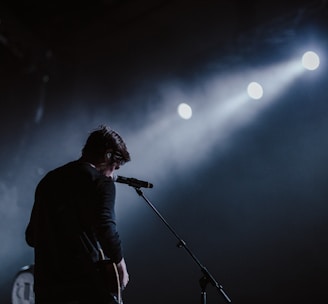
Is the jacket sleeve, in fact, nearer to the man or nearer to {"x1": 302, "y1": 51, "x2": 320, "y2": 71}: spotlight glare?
the man

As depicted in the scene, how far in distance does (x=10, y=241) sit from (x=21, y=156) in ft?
3.60

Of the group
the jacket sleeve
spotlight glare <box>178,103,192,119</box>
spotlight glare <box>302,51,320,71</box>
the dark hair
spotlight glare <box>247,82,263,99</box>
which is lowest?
the jacket sleeve

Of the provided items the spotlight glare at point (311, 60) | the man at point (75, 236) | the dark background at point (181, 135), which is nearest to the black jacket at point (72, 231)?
the man at point (75, 236)

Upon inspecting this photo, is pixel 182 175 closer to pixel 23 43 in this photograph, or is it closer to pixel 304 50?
pixel 304 50

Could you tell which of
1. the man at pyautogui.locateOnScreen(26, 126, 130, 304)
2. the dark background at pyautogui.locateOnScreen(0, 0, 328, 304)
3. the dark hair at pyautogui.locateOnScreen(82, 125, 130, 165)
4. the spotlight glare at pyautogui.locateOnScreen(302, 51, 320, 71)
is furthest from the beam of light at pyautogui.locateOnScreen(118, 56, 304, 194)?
the man at pyautogui.locateOnScreen(26, 126, 130, 304)

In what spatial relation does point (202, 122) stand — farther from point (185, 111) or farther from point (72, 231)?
point (72, 231)

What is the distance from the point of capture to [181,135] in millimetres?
5508

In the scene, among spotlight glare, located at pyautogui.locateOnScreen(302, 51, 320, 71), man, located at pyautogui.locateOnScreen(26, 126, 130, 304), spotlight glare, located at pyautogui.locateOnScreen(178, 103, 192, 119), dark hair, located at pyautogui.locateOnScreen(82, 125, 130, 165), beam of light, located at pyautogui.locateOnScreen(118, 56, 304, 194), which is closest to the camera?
man, located at pyautogui.locateOnScreen(26, 126, 130, 304)

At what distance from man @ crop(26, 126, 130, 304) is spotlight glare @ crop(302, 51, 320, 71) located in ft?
10.3

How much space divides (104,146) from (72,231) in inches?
18.7

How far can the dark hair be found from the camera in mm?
2234

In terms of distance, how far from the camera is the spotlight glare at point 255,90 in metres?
4.89

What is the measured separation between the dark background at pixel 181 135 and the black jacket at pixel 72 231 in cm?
301

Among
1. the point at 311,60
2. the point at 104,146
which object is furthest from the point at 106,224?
the point at 311,60
